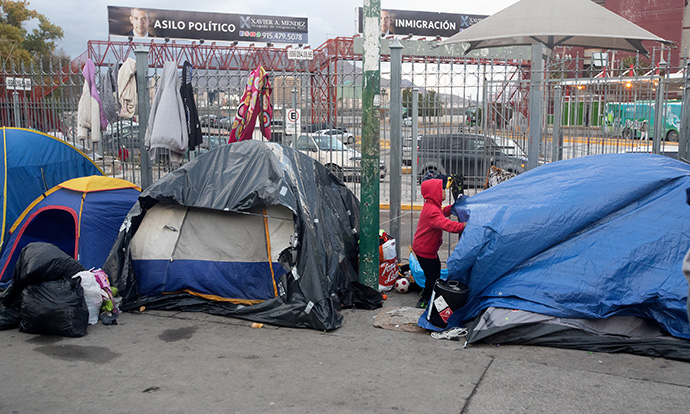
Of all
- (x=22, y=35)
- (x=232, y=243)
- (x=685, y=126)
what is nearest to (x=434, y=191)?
(x=232, y=243)

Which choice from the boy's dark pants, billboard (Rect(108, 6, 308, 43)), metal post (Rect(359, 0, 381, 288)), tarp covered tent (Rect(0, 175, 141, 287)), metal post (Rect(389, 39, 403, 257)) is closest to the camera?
the boy's dark pants

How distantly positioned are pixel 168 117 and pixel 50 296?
2712 millimetres

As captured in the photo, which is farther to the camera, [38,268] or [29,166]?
[29,166]

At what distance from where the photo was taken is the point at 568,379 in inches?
175

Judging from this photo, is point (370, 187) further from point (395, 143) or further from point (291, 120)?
point (291, 120)

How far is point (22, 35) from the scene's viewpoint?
36.2 metres

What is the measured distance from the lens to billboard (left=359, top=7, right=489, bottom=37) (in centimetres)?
4844

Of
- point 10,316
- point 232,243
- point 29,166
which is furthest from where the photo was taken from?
point 29,166

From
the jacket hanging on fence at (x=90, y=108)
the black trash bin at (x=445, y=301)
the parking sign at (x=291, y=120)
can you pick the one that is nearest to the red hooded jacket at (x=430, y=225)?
the black trash bin at (x=445, y=301)

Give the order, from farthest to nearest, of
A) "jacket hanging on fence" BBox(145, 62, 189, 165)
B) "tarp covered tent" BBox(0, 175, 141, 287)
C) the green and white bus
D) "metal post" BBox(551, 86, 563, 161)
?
"metal post" BBox(551, 86, 563, 161) < the green and white bus < "jacket hanging on fence" BBox(145, 62, 189, 165) < "tarp covered tent" BBox(0, 175, 141, 287)

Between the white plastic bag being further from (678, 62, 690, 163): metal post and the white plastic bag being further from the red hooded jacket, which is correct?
(678, 62, 690, 163): metal post

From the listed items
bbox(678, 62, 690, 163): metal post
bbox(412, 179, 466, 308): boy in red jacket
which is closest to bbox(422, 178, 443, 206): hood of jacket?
bbox(412, 179, 466, 308): boy in red jacket

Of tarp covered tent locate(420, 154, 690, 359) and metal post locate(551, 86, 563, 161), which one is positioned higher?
metal post locate(551, 86, 563, 161)

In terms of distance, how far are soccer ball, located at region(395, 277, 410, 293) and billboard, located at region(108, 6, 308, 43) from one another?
141 feet
